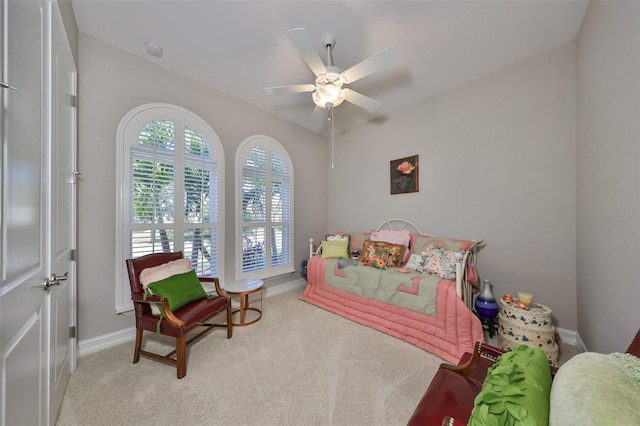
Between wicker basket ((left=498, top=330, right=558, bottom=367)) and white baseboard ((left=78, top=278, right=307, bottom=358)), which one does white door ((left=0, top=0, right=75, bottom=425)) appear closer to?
white baseboard ((left=78, top=278, right=307, bottom=358))

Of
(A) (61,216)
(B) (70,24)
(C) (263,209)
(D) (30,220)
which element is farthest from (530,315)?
(B) (70,24)

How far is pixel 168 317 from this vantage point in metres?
1.75

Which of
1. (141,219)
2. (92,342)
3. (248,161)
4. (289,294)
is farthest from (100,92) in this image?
(289,294)

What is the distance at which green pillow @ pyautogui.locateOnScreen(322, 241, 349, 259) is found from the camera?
3.31 m

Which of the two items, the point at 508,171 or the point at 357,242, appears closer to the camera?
the point at 508,171

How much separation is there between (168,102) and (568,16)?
395 cm

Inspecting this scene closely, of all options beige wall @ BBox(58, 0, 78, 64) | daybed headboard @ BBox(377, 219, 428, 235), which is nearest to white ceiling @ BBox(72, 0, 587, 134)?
beige wall @ BBox(58, 0, 78, 64)

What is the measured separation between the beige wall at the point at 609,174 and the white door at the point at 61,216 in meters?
3.27

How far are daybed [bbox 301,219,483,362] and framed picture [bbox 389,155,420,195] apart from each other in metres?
0.51

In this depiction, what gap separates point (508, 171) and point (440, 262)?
1.29m

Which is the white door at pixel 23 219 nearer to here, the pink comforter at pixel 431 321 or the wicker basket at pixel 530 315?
the pink comforter at pixel 431 321

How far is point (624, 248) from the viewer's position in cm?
133

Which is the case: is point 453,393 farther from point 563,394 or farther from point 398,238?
point 398,238

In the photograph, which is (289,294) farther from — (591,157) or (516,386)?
(591,157)
